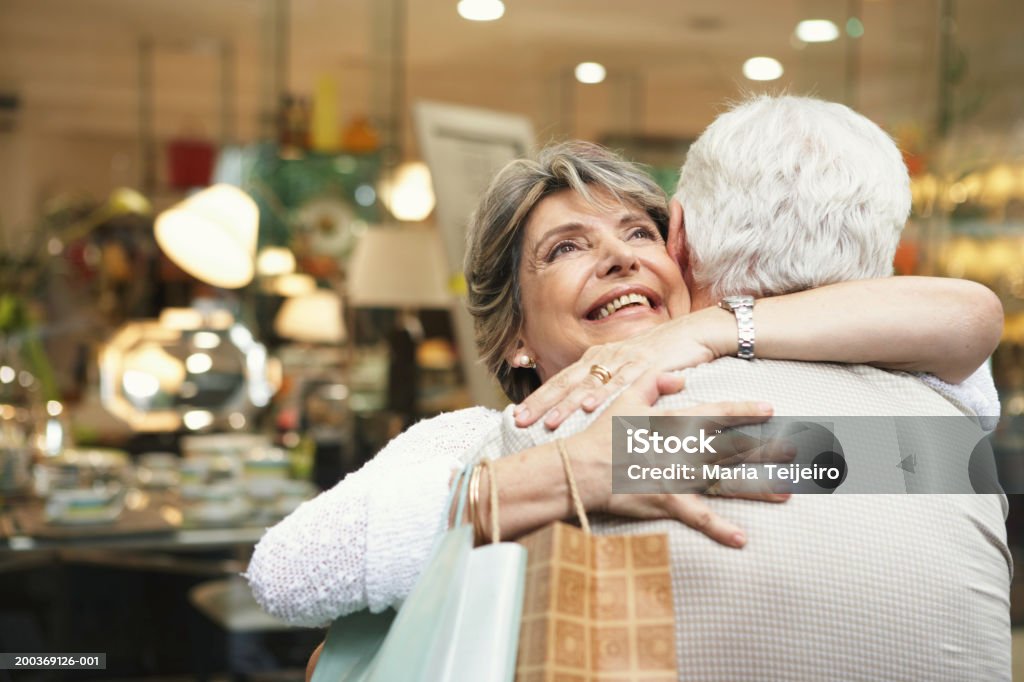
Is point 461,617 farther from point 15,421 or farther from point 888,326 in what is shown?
point 15,421

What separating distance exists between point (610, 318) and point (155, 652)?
3.12 meters

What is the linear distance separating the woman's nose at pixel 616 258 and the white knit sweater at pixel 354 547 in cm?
45

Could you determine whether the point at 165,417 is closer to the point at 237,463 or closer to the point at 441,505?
the point at 237,463

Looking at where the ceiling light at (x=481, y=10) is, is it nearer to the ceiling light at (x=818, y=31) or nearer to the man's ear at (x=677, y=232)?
the ceiling light at (x=818, y=31)

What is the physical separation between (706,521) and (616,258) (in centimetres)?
62

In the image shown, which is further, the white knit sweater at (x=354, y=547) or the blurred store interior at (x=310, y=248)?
the blurred store interior at (x=310, y=248)

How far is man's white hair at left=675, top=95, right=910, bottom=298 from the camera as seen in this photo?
1.21 m

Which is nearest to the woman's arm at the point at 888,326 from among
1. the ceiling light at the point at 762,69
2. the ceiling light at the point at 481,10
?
the ceiling light at the point at 481,10

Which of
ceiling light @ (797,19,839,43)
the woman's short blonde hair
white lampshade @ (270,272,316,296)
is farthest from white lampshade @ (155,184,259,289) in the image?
ceiling light @ (797,19,839,43)

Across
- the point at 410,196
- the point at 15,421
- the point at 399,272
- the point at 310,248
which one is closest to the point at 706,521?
the point at 15,421

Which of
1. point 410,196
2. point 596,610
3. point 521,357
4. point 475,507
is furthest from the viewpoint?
point 410,196

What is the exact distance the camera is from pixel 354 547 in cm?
116

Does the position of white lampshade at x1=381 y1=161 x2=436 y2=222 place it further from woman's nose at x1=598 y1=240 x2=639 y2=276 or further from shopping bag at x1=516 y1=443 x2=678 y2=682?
shopping bag at x1=516 y1=443 x2=678 y2=682

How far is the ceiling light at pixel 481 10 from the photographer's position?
7.97 metres
